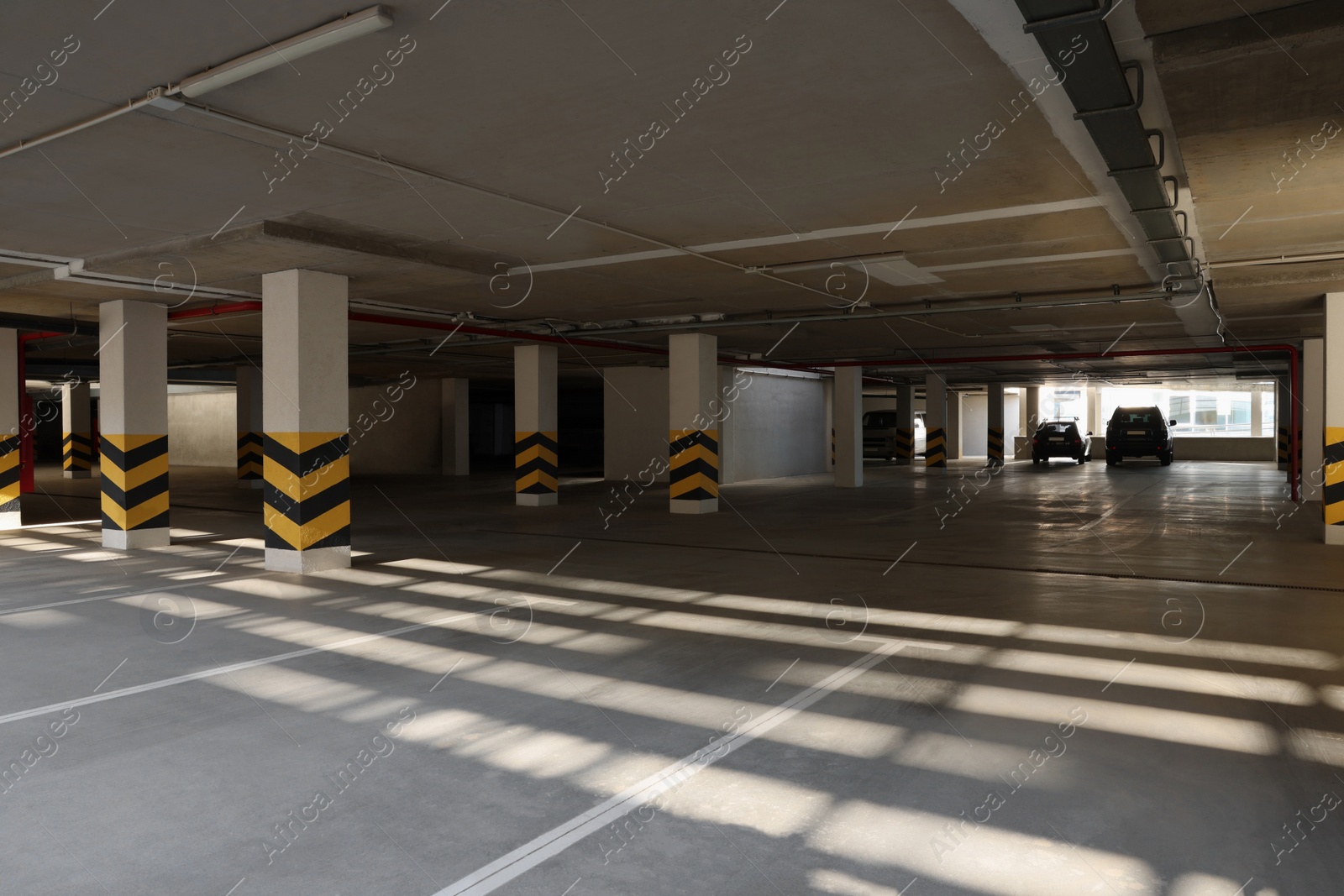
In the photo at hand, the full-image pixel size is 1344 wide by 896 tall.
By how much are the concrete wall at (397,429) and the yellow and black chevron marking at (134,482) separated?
49.3 feet

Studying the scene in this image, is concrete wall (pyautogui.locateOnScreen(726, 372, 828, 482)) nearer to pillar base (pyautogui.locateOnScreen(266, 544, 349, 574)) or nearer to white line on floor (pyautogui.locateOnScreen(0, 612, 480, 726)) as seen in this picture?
pillar base (pyautogui.locateOnScreen(266, 544, 349, 574))

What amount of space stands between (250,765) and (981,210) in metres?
5.88

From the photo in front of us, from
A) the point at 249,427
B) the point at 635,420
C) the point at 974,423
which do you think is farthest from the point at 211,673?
the point at 974,423

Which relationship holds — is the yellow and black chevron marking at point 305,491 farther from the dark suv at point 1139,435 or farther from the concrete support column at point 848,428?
the dark suv at point 1139,435

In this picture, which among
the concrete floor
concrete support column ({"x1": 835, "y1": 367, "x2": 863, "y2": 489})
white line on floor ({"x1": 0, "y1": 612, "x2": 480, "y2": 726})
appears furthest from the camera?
concrete support column ({"x1": 835, "y1": 367, "x2": 863, "y2": 489})

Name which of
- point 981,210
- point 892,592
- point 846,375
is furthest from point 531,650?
point 846,375

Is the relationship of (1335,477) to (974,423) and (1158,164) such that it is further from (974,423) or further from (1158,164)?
(974,423)

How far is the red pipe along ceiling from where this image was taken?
11148 millimetres

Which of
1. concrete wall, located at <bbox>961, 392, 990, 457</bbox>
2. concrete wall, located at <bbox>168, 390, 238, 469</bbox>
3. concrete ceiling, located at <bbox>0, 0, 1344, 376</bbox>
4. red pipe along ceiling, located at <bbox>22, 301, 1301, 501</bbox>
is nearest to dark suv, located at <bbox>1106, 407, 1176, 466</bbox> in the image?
red pipe along ceiling, located at <bbox>22, 301, 1301, 501</bbox>

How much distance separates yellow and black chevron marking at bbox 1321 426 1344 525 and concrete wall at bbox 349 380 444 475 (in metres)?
20.9

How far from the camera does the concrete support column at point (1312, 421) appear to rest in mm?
14430

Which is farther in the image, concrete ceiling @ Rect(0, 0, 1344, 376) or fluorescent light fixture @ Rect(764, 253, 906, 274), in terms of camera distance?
fluorescent light fixture @ Rect(764, 253, 906, 274)

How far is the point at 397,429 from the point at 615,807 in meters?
25.2

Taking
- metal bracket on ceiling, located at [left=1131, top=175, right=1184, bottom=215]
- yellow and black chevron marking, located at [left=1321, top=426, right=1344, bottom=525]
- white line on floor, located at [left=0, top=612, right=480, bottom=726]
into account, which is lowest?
white line on floor, located at [left=0, top=612, right=480, bottom=726]
